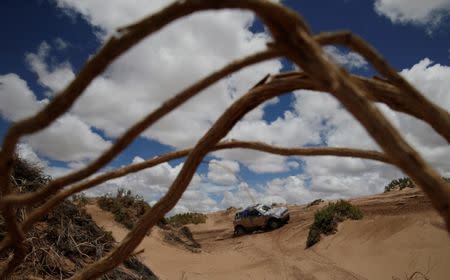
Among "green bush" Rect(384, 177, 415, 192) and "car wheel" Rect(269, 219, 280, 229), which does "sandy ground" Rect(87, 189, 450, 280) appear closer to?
"car wheel" Rect(269, 219, 280, 229)

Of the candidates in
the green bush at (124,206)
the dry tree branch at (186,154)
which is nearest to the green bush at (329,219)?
the green bush at (124,206)

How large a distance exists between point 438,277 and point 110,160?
23.2 feet

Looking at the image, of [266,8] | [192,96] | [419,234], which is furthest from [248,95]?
[419,234]

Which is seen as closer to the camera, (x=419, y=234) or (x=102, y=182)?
(x=102, y=182)

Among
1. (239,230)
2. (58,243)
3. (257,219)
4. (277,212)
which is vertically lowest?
(58,243)

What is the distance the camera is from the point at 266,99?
2.98ft

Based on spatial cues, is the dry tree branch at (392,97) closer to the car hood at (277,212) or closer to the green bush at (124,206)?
the green bush at (124,206)

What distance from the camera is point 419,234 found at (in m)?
8.55

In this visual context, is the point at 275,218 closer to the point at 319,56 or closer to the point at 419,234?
the point at 419,234

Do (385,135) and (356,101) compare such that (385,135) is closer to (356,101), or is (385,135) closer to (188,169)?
(356,101)

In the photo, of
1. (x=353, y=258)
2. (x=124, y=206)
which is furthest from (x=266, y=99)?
(x=124, y=206)

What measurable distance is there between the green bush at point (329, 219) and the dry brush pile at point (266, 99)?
12619 millimetres

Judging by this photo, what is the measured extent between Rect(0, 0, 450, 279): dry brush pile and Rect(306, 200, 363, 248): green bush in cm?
1262

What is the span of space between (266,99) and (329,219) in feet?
43.2
